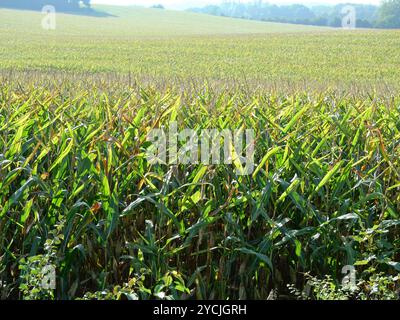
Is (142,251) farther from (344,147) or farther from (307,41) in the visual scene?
(307,41)

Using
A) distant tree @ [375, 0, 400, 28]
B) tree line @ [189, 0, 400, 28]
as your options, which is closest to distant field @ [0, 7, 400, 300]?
tree line @ [189, 0, 400, 28]

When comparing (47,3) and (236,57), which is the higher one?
(47,3)

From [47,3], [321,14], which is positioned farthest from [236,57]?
[321,14]

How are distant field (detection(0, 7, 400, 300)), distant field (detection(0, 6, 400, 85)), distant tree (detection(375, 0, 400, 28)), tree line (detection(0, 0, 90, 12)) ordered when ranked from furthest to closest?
1. distant tree (detection(375, 0, 400, 28))
2. tree line (detection(0, 0, 90, 12))
3. distant field (detection(0, 6, 400, 85))
4. distant field (detection(0, 7, 400, 300))

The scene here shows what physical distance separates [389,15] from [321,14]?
28172 mm

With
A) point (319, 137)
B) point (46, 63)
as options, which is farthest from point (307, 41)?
point (319, 137)

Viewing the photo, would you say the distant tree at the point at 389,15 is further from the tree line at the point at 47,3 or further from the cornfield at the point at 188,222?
the cornfield at the point at 188,222

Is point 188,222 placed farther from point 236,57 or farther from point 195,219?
point 236,57

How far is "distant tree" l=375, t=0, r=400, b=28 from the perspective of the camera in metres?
88.9

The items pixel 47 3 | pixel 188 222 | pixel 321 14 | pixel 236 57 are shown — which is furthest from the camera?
pixel 321 14

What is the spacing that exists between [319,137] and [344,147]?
142 mm

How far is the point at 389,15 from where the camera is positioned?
300 feet

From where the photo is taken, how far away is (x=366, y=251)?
9.23 feet

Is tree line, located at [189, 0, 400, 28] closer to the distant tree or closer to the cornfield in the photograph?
the distant tree
